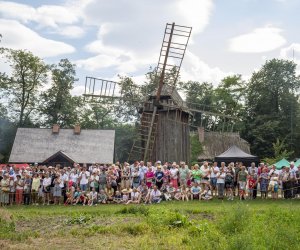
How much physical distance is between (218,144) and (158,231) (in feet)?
123

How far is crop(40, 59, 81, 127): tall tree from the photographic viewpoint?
55.0 metres

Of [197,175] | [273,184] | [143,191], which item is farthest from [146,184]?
[273,184]

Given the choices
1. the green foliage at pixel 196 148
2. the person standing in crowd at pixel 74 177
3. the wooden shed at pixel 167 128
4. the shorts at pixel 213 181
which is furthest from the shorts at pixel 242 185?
the green foliage at pixel 196 148

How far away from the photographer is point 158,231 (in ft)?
36.0

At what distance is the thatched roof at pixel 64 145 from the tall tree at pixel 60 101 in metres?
15.5

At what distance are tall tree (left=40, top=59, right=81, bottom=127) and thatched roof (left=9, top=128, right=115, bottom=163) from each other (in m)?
15.5

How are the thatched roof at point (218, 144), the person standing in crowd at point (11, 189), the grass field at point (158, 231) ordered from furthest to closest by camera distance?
the thatched roof at point (218, 144) < the person standing in crowd at point (11, 189) < the grass field at point (158, 231)

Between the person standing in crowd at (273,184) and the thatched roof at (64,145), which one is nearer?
the person standing in crowd at (273,184)

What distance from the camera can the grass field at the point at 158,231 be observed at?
843 cm

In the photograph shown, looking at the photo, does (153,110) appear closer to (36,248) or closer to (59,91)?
(36,248)

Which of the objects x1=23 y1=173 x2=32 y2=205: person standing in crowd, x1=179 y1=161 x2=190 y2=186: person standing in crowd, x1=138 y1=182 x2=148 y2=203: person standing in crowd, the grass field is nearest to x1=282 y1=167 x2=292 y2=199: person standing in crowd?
x1=179 y1=161 x2=190 y2=186: person standing in crowd

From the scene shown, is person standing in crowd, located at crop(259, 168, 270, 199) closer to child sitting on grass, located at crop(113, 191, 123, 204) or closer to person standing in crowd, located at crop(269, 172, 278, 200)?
person standing in crowd, located at crop(269, 172, 278, 200)

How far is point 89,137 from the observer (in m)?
38.7

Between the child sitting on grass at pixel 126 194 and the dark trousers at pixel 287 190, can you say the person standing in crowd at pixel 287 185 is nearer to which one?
the dark trousers at pixel 287 190
